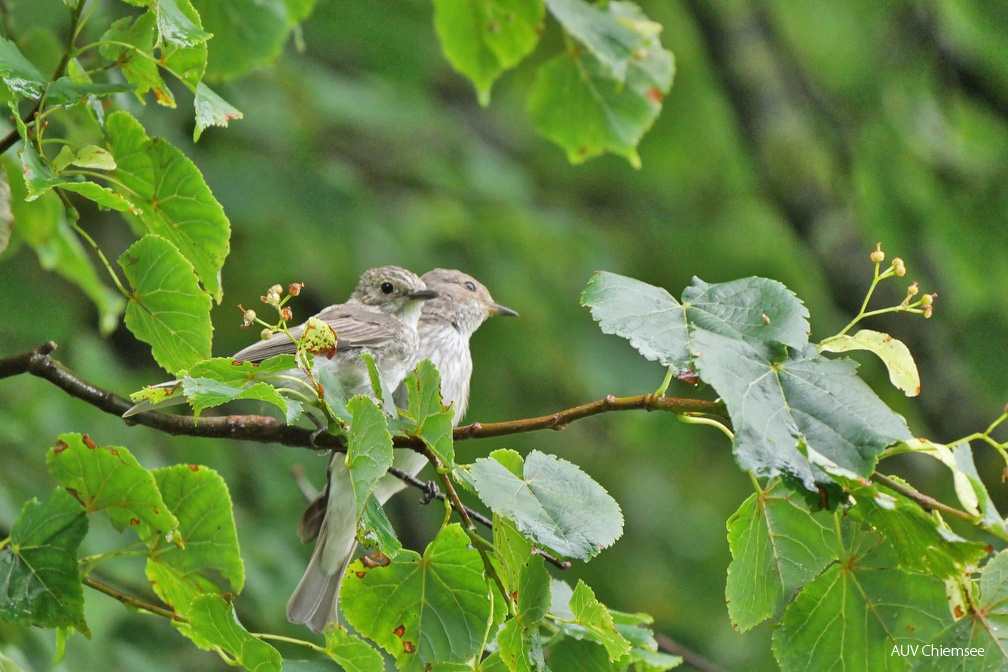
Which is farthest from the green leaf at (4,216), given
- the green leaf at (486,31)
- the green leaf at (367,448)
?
the green leaf at (486,31)

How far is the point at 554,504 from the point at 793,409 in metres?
0.50

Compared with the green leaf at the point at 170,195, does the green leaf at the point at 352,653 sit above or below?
below

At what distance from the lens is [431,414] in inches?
82.7

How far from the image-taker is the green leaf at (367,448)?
1.95 metres

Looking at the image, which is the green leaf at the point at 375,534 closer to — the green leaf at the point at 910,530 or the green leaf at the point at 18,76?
the green leaf at the point at 910,530

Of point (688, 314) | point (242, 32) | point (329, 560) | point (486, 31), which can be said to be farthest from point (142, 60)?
point (329, 560)

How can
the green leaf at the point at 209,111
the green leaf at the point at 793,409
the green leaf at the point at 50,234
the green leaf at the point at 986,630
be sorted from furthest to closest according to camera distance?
the green leaf at the point at 50,234, the green leaf at the point at 209,111, the green leaf at the point at 986,630, the green leaf at the point at 793,409

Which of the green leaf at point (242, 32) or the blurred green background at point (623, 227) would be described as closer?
the green leaf at point (242, 32)

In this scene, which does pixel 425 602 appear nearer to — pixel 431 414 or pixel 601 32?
pixel 431 414

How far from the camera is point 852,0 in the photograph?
297 inches

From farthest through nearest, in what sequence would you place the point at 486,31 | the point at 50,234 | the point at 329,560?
the point at 329,560 < the point at 486,31 < the point at 50,234

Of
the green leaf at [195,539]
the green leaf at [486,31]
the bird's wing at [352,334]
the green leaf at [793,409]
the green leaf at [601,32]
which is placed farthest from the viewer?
the bird's wing at [352,334]

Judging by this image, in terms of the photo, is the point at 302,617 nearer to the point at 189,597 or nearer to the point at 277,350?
the point at 277,350

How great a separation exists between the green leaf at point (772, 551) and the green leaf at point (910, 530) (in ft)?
0.74
